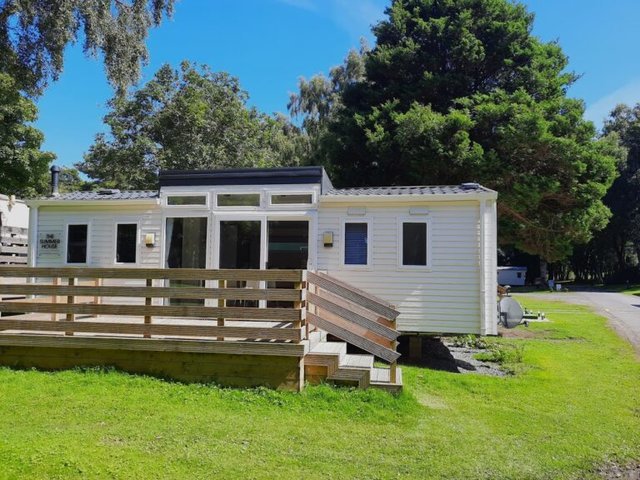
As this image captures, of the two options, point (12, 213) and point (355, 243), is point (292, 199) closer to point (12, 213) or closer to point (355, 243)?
point (355, 243)

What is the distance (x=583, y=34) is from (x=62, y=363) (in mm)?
14016

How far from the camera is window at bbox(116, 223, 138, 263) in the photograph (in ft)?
28.1

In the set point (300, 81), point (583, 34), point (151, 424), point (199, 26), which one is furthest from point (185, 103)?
point (151, 424)

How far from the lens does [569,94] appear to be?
1802 cm

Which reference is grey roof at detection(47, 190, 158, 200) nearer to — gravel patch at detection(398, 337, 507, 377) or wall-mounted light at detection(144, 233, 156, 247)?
wall-mounted light at detection(144, 233, 156, 247)

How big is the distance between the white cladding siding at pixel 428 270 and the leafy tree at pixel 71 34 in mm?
4768

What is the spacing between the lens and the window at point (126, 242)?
28.1 feet

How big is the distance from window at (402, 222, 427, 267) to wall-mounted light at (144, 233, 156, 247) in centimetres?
447

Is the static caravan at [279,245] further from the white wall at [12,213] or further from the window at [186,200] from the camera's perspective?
the white wall at [12,213]

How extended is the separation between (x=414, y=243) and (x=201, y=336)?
4.13m

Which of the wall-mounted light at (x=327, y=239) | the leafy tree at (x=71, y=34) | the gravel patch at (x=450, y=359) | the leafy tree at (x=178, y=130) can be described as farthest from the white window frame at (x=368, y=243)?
the leafy tree at (x=178, y=130)

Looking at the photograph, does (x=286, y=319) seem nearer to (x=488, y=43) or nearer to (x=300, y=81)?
(x=488, y=43)

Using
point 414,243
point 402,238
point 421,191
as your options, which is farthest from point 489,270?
point 421,191

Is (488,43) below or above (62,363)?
above
